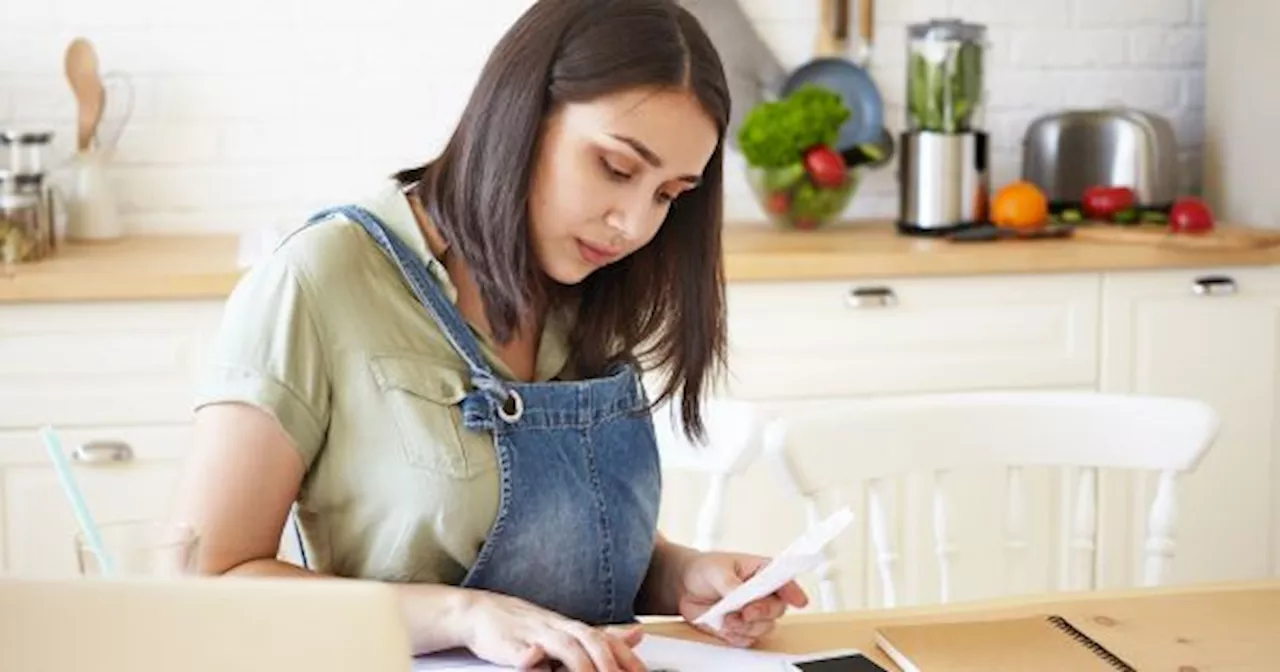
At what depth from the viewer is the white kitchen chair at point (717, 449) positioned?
202cm

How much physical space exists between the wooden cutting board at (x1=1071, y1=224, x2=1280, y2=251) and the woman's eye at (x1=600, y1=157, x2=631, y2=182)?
179 centimetres

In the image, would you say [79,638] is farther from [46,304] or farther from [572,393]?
[46,304]

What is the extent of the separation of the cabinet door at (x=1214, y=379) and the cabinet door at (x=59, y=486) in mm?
1568

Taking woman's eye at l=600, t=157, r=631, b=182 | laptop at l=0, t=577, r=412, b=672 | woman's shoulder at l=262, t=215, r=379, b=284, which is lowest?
laptop at l=0, t=577, r=412, b=672

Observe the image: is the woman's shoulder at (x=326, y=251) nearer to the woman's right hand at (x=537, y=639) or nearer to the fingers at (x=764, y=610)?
the woman's right hand at (x=537, y=639)

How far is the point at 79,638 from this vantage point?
0.77 meters

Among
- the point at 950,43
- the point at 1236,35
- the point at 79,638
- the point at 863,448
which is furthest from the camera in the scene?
the point at 1236,35

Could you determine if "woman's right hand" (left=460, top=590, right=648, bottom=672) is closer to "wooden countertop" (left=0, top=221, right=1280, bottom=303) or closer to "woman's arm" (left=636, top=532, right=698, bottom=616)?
"woman's arm" (left=636, top=532, right=698, bottom=616)

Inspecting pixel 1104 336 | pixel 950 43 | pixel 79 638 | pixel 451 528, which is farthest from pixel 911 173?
pixel 79 638

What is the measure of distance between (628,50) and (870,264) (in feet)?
5.08

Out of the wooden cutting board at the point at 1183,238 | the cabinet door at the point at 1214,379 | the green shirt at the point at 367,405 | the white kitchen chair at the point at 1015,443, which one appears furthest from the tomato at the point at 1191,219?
the green shirt at the point at 367,405

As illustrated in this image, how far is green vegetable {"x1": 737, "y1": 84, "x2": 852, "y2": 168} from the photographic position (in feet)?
11.0

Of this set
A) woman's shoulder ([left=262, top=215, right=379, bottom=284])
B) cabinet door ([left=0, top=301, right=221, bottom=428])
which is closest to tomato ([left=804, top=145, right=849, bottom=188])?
cabinet door ([left=0, top=301, right=221, bottom=428])

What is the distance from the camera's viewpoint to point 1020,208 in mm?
3383
